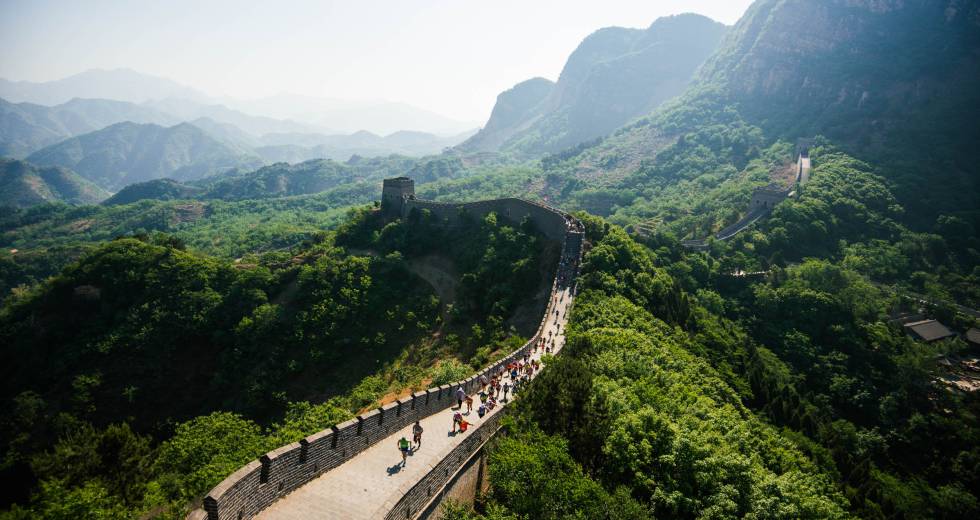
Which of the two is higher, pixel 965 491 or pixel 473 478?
pixel 473 478

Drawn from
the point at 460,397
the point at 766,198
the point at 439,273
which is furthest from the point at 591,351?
the point at 766,198

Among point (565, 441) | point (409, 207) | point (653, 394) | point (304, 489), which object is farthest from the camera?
point (409, 207)

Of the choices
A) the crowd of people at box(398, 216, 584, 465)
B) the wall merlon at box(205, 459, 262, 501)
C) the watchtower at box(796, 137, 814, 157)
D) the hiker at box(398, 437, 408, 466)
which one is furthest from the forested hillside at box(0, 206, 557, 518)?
the watchtower at box(796, 137, 814, 157)

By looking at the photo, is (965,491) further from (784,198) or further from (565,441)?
(784,198)

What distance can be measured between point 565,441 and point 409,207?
4932cm

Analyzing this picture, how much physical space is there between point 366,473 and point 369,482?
0.68 m

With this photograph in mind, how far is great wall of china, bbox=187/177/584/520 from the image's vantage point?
13820mm

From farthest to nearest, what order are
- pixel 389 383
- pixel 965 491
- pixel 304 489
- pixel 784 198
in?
pixel 784 198
pixel 965 491
pixel 389 383
pixel 304 489

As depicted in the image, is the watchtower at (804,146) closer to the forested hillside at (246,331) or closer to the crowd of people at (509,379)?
the forested hillside at (246,331)

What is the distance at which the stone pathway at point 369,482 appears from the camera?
1446cm

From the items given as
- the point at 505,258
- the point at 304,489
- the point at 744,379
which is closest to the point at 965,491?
the point at 744,379

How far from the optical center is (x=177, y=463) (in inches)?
1010

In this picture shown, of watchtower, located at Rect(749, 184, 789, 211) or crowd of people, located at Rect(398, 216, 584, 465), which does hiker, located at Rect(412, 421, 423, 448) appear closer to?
crowd of people, located at Rect(398, 216, 584, 465)

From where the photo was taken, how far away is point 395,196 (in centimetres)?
6619
